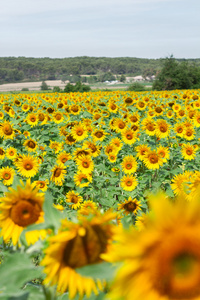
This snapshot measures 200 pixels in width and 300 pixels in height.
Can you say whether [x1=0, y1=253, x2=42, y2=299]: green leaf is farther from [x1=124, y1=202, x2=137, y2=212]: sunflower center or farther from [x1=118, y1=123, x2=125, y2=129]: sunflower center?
[x1=118, y1=123, x2=125, y2=129]: sunflower center

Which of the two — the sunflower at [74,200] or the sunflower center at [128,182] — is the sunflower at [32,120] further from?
the sunflower center at [128,182]

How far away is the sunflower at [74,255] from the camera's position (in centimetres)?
92

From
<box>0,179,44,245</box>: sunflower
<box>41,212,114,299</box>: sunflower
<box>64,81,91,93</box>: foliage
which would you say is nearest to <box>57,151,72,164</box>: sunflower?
<box>0,179,44,245</box>: sunflower

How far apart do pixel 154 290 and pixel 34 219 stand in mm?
810

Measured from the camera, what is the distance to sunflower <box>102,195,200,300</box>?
724 millimetres

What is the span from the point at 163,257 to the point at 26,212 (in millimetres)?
850

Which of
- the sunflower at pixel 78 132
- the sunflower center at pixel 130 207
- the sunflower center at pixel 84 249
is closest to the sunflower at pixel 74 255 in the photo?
the sunflower center at pixel 84 249

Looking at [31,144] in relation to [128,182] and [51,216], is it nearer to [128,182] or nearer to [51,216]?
[128,182]

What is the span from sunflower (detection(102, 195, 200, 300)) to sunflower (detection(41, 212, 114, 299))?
18cm

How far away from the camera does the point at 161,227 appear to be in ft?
2.39

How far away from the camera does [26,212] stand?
1.45 metres

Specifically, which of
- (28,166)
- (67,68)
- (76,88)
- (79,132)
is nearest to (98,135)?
(79,132)

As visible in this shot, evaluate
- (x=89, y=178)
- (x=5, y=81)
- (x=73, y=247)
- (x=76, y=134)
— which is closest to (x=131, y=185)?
(x=89, y=178)

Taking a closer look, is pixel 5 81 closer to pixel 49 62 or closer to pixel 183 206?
pixel 49 62
